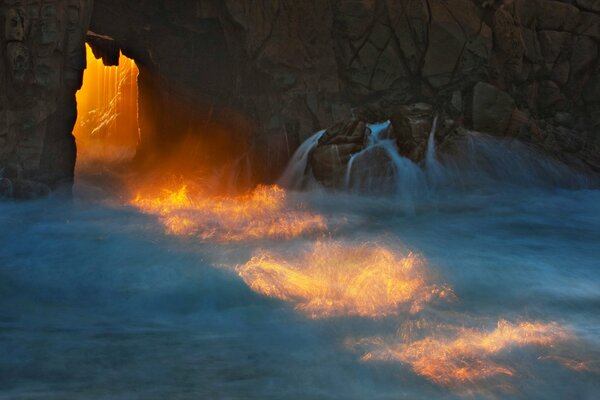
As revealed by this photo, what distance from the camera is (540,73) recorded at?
532 inches

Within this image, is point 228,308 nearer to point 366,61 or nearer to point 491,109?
point 366,61

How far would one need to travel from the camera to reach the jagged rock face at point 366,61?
1282 cm

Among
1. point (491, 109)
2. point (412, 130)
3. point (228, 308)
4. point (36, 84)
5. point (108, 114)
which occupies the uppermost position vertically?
point (491, 109)

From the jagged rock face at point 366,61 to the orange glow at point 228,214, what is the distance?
1948 millimetres

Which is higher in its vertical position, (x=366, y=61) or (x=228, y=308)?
(x=366, y=61)

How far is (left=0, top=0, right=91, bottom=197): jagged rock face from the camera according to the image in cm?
942

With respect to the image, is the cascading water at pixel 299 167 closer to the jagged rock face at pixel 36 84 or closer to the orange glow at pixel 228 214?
the orange glow at pixel 228 214

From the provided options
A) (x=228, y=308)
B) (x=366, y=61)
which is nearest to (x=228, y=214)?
(x=228, y=308)

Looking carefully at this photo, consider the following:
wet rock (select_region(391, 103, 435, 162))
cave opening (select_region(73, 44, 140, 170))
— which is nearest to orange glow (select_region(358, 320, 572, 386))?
wet rock (select_region(391, 103, 435, 162))

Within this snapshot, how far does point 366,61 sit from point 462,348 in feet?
33.2

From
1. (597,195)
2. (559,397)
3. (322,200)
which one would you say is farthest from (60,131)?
(597,195)

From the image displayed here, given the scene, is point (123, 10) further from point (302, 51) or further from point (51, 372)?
point (51, 372)

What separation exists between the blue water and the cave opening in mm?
9336

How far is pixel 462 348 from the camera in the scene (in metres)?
4.10
